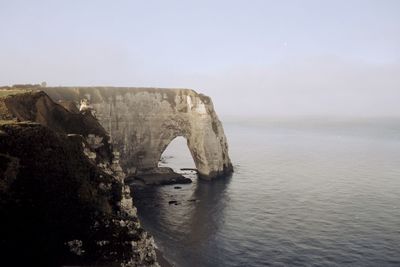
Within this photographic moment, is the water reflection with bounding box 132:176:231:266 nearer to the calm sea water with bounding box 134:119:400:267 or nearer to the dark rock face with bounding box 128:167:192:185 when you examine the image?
the calm sea water with bounding box 134:119:400:267

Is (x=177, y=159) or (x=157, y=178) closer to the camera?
(x=157, y=178)

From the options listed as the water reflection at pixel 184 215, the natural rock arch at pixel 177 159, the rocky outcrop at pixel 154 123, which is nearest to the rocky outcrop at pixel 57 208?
the water reflection at pixel 184 215

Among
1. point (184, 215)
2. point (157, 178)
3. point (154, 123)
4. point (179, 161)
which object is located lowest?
point (184, 215)

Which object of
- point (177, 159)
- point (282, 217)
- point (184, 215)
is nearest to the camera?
point (282, 217)

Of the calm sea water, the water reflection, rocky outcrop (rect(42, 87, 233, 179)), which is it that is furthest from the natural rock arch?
the water reflection

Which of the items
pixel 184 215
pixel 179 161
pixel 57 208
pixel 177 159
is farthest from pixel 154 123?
pixel 57 208

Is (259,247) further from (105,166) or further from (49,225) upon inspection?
(49,225)

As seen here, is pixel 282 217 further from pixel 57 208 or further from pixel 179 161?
pixel 179 161
